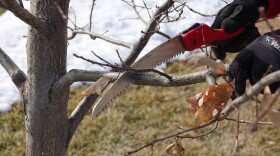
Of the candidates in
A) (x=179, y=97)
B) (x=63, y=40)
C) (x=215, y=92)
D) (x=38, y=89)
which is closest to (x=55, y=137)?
(x=38, y=89)

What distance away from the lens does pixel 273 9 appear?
6.07 feet

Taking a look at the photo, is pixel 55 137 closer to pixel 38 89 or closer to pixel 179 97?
pixel 38 89

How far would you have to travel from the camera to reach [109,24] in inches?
231

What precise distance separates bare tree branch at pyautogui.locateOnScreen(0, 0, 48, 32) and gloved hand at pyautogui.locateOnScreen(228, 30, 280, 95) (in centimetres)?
79

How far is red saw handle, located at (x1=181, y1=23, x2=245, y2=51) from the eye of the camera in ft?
5.65

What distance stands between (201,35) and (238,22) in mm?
169

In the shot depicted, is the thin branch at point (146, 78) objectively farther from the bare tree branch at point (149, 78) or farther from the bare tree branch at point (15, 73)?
the bare tree branch at point (15, 73)

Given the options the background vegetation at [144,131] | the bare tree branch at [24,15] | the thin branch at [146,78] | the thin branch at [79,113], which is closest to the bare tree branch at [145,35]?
the thin branch at [79,113]

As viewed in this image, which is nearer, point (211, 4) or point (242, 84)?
point (242, 84)

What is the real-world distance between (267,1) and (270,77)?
106 cm

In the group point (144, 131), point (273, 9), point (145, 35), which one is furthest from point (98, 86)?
point (144, 131)

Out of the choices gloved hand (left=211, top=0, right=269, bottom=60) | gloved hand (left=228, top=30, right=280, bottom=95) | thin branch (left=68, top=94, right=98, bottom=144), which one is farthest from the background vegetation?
gloved hand (left=228, top=30, right=280, bottom=95)

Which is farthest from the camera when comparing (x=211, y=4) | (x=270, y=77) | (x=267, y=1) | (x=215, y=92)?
(x=211, y=4)

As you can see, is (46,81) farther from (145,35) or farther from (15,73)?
(145,35)
